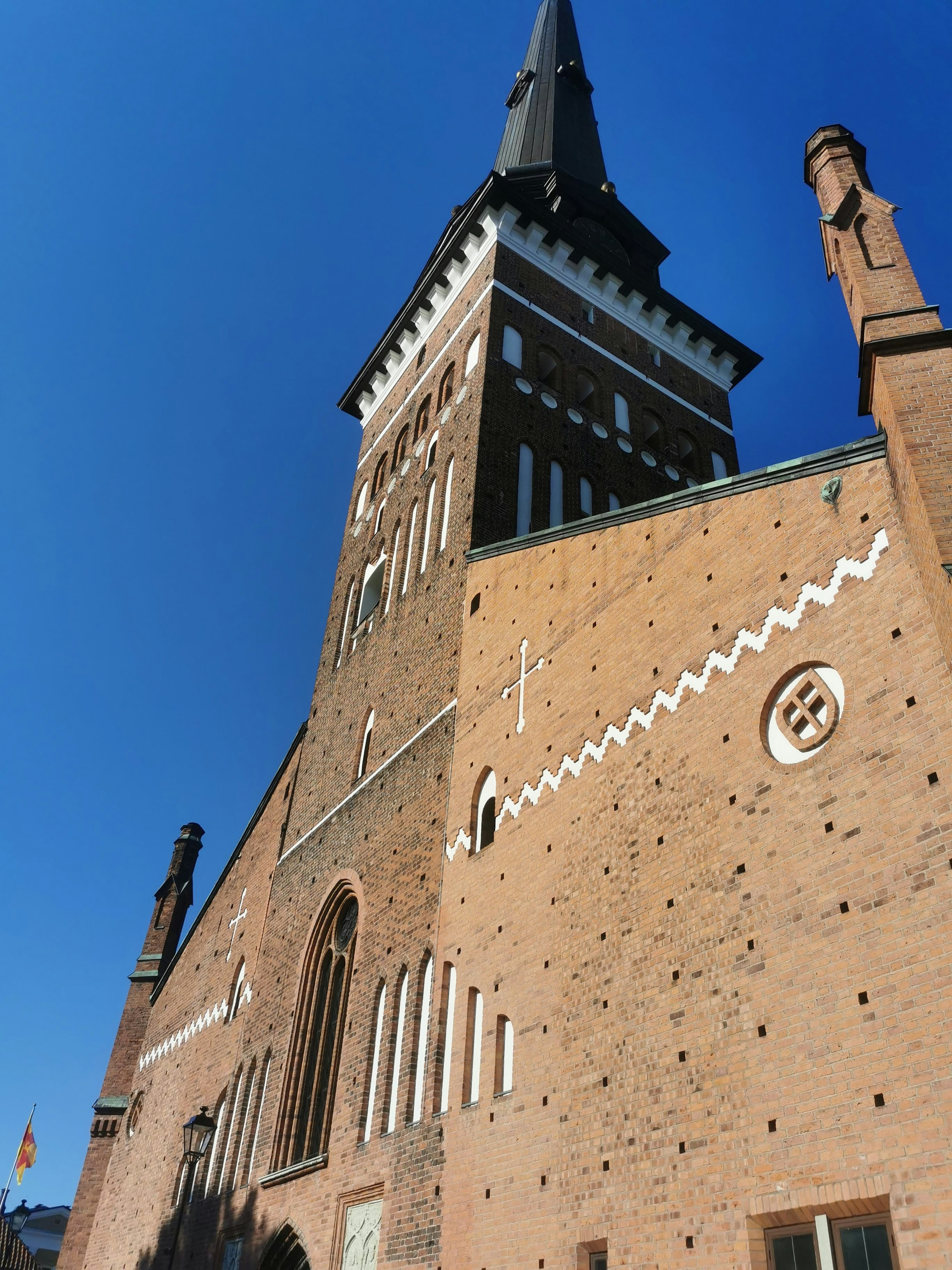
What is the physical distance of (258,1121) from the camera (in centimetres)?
1314

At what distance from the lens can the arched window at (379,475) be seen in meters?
19.3

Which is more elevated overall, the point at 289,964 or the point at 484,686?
the point at 484,686

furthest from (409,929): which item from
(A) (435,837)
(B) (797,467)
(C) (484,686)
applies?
(B) (797,467)

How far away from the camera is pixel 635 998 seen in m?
7.32

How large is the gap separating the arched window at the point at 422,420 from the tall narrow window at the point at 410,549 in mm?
1914

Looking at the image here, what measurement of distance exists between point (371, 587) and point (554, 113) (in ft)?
51.7

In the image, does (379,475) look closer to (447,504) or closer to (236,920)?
(447,504)

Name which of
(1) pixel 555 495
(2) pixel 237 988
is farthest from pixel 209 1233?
(1) pixel 555 495

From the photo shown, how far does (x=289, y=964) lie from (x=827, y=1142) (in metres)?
10.0

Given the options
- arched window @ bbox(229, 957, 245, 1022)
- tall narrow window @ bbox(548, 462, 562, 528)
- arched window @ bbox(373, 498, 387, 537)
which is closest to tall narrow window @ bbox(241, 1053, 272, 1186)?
arched window @ bbox(229, 957, 245, 1022)

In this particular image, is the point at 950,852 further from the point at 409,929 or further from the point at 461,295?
the point at 461,295

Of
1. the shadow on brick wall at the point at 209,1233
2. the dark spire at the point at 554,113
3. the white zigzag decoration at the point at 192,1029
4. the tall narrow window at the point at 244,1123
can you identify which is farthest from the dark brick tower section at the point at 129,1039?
the dark spire at the point at 554,113

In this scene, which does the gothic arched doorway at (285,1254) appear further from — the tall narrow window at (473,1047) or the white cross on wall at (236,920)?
the white cross on wall at (236,920)

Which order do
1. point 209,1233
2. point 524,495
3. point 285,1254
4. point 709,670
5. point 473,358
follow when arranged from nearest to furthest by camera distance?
point 709,670 → point 285,1254 → point 209,1233 → point 524,495 → point 473,358
